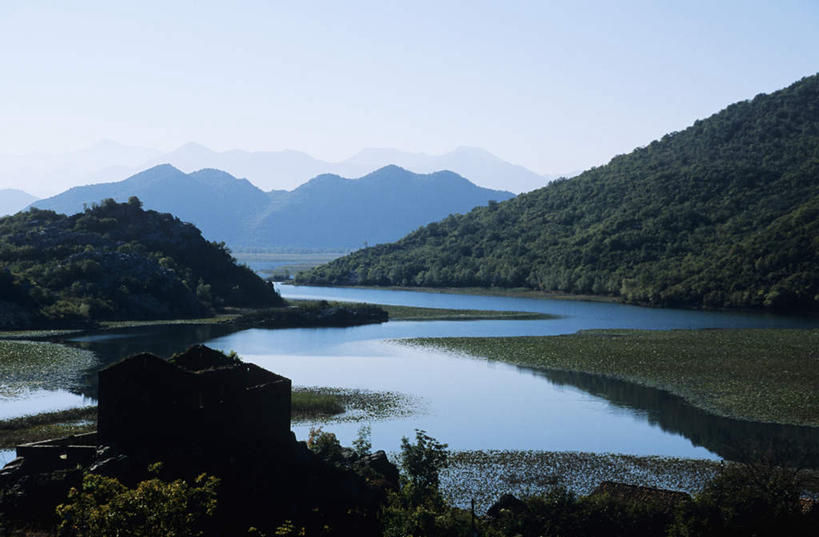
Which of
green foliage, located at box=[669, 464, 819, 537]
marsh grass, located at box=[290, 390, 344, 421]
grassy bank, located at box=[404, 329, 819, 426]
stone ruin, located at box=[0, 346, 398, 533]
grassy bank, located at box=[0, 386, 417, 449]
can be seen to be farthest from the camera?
grassy bank, located at box=[404, 329, 819, 426]

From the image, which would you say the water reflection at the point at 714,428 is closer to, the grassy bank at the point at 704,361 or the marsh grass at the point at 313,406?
the grassy bank at the point at 704,361

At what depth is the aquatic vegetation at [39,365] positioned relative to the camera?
60750 millimetres

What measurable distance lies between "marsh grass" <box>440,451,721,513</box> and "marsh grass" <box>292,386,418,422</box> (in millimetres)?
11234

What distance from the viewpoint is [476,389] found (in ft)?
212

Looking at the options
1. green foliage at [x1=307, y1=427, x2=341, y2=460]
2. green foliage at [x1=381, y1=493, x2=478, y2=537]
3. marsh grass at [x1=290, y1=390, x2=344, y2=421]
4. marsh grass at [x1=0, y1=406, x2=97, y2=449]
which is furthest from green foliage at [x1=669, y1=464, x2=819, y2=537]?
marsh grass at [x1=0, y1=406, x2=97, y2=449]

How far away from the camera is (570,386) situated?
64438 millimetres

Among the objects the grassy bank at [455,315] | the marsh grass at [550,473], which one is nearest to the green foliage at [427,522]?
the marsh grass at [550,473]

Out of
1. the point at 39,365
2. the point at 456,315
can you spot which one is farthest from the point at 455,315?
the point at 39,365

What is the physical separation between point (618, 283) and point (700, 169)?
48.7m

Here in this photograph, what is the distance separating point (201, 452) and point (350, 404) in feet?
87.4

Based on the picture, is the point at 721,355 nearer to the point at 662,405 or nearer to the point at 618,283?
the point at 662,405

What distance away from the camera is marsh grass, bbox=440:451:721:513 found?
36.7 m

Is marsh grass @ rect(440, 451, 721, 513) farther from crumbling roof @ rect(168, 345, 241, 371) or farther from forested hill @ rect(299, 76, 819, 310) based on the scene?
forested hill @ rect(299, 76, 819, 310)

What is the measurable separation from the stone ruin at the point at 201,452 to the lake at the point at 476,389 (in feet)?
42.3
